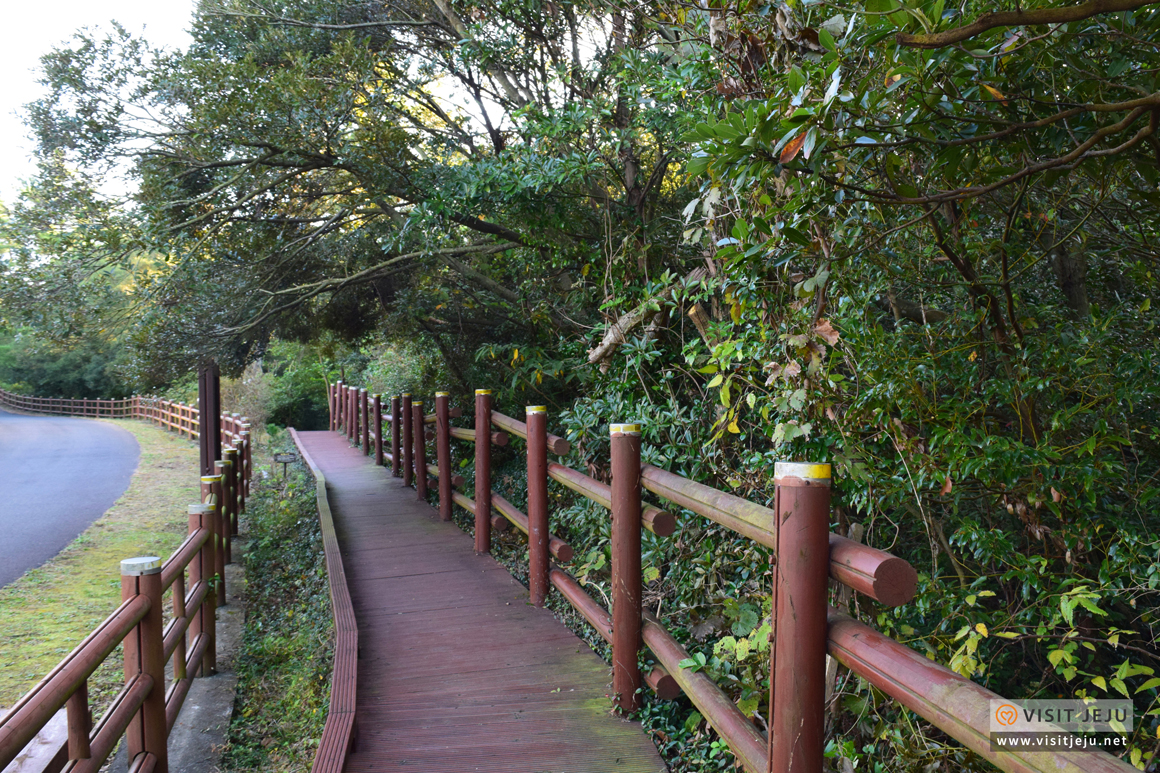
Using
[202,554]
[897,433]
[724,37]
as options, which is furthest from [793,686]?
[202,554]

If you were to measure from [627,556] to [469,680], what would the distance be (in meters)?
1.13

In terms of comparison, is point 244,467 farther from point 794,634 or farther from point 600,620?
point 794,634

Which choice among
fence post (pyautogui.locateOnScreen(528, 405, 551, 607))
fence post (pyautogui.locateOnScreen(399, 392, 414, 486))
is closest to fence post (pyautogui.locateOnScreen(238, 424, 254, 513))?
fence post (pyautogui.locateOnScreen(399, 392, 414, 486))

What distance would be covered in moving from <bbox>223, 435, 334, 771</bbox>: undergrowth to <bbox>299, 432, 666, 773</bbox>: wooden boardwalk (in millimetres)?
383

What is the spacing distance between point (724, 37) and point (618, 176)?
2405 mm

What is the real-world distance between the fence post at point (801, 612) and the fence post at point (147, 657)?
8.07 ft

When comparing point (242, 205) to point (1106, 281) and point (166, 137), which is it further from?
point (1106, 281)

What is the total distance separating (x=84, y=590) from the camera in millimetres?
7168

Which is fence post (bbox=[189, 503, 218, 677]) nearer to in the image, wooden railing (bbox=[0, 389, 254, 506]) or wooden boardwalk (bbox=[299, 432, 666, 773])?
wooden boardwalk (bbox=[299, 432, 666, 773])

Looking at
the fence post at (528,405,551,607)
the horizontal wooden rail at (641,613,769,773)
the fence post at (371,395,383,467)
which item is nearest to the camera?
the horizontal wooden rail at (641,613,769,773)

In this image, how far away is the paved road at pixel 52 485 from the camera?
8.98 metres

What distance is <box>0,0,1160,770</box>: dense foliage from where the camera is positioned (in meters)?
2.29

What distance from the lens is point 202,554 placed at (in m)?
4.80

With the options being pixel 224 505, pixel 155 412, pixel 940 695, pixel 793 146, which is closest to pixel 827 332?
pixel 793 146
